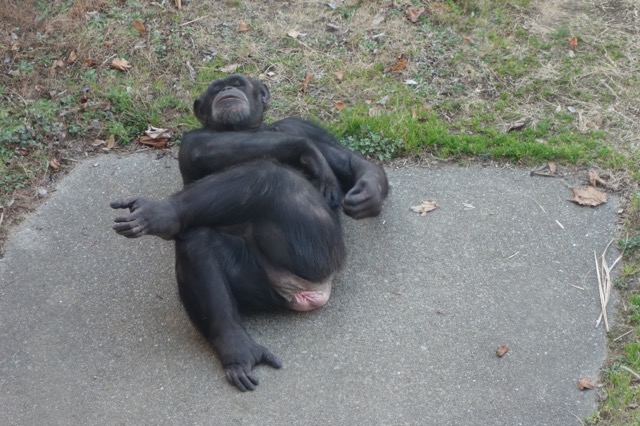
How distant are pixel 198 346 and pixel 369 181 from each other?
5.24 ft

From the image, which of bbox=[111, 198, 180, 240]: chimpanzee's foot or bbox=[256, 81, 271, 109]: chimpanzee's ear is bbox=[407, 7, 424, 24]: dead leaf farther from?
bbox=[111, 198, 180, 240]: chimpanzee's foot

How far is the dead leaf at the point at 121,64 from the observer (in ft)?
28.0

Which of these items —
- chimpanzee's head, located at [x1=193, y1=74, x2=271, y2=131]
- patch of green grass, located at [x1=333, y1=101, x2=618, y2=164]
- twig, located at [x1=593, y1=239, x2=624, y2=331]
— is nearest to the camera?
twig, located at [x1=593, y1=239, x2=624, y2=331]

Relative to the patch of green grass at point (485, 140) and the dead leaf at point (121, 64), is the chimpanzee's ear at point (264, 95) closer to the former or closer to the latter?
the patch of green grass at point (485, 140)

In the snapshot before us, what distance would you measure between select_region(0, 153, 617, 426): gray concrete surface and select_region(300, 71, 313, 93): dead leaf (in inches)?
58.3

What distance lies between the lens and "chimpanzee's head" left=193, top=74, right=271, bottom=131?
6410mm

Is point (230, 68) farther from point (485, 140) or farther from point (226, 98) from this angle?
point (485, 140)

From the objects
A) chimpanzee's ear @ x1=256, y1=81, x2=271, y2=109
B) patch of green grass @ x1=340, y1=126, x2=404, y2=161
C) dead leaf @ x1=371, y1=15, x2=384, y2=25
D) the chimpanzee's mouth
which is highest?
Answer: the chimpanzee's mouth

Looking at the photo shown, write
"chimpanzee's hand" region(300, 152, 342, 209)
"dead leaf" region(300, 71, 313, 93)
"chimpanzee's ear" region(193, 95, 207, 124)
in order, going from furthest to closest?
"dead leaf" region(300, 71, 313, 93)
"chimpanzee's ear" region(193, 95, 207, 124)
"chimpanzee's hand" region(300, 152, 342, 209)

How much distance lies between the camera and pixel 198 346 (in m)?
5.77

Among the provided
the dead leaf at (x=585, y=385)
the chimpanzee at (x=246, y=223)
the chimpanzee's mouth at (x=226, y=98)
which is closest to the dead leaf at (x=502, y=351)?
the dead leaf at (x=585, y=385)

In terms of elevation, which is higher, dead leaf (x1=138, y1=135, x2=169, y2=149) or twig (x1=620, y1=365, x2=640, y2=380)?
twig (x1=620, y1=365, x2=640, y2=380)

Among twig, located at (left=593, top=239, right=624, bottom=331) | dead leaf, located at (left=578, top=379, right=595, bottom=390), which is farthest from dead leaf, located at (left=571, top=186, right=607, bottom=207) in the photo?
dead leaf, located at (left=578, top=379, right=595, bottom=390)

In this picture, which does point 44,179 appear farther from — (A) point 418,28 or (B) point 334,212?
(A) point 418,28
